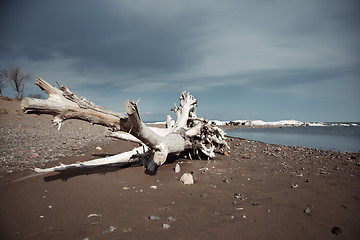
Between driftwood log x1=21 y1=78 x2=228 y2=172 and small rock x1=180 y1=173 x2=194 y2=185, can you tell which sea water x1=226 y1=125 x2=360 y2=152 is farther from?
small rock x1=180 y1=173 x2=194 y2=185

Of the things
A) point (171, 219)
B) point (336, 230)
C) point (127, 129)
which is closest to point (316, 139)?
point (336, 230)

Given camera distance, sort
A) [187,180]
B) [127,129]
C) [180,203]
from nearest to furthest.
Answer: [180,203] < [127,129] < [187,180]

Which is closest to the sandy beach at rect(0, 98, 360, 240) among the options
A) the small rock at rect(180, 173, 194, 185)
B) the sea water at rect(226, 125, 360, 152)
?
the small rock at rect(180, 173, 194, 185)

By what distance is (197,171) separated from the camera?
18.9 ft

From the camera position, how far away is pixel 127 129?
14.8ft

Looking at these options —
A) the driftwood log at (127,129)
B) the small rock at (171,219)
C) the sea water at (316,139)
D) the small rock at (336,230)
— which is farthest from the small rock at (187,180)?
the sea water at (316,139)

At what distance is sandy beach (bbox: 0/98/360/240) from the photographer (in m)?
2.75

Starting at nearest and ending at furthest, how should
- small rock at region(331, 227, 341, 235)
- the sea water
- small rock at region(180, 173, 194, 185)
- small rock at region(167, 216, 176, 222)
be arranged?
small rock at region(331, 227, 341, 235) → small rock at region(167, 216, 176, 222) → small rock at region(180, 173, 194, 185) → the sea water

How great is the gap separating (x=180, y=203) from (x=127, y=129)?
205 cm

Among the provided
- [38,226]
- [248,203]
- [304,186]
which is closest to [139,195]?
[38,226]

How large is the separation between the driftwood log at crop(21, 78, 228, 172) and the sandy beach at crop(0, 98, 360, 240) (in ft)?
1.79

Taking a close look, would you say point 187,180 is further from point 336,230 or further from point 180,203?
point 336,230

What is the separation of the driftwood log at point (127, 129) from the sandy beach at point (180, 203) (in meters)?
0.55

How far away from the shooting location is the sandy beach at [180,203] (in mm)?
2752
